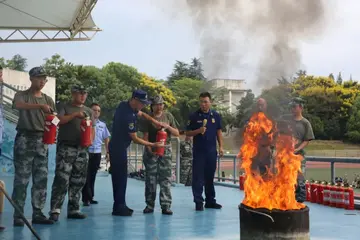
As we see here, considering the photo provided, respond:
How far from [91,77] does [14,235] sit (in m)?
42.5

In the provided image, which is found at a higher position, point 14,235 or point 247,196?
point 247,196

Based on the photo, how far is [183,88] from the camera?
9156mm

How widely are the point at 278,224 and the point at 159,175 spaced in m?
2.99

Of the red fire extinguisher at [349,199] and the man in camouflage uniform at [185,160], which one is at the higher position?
the man in camouflage uniform at [185,160]

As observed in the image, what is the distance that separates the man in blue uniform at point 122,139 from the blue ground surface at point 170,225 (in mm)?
341

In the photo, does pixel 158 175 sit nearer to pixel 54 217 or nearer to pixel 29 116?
pixel 54 217

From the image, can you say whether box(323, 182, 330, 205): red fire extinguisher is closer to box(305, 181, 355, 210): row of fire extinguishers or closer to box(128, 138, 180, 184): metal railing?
box(305, 181, 355, 210): row of fire extinguishers

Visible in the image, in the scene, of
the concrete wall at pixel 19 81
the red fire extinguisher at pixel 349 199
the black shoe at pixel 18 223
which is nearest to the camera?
the black shoe at pixel 18 223

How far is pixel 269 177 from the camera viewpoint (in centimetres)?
411

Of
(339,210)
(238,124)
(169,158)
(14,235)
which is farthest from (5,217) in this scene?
(339,210)

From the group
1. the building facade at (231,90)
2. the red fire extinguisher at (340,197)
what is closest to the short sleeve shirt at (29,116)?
the building facade at (231,90)

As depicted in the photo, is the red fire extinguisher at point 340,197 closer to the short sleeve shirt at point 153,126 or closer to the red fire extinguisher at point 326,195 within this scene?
the red fire extinguisher at point 326,195

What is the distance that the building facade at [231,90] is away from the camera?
17.5 ft

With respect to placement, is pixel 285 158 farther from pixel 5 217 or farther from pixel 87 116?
pixel 5 217
